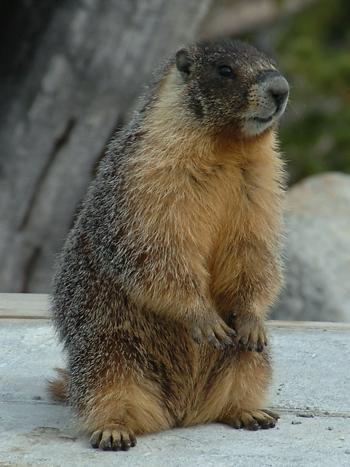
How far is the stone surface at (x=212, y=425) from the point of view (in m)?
4.41

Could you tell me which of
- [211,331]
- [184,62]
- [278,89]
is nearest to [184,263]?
[211,331]

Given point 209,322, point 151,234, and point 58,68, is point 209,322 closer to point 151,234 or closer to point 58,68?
point 151,234

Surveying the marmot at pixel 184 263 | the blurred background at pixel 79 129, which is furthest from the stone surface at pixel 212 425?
the blurred background at pixel 79 129

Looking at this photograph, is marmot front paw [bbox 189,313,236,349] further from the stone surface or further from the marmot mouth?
the marmot mouth

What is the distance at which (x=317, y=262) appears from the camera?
324 inches

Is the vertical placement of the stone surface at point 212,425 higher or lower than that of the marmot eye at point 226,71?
lower

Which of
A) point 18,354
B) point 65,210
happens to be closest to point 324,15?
point 65,210

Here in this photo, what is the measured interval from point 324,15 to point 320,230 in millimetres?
8623

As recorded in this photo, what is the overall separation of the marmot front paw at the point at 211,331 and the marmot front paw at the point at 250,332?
0.07 metres

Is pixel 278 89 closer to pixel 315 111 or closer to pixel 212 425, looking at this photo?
pixel 212 425

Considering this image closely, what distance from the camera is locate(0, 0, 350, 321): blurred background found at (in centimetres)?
828

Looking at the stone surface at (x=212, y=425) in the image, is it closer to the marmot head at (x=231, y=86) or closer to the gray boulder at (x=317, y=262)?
the marmot head at (x=231, y=86)

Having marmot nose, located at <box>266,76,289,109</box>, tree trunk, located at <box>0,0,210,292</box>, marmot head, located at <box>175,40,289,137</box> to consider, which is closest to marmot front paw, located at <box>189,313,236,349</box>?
marmot head, located at <box>175,40,289,137</box>

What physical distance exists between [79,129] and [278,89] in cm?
446
